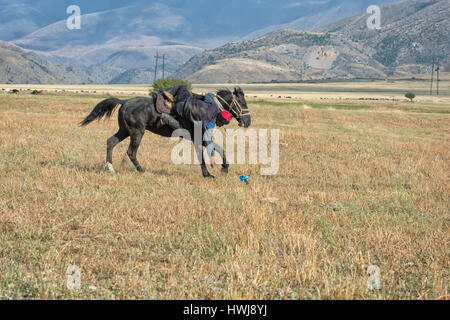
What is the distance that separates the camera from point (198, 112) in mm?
9609

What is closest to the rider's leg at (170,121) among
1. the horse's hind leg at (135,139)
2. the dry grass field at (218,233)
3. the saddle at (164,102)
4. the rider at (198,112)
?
the rider at (198,112)

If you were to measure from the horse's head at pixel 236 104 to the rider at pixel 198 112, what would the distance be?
0.24m

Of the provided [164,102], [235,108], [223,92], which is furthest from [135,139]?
[235,108]

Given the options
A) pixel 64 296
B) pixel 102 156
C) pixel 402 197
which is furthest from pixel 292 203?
pixel 102 156

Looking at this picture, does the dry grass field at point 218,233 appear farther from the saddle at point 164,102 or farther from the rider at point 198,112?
the saddle at point 164,102

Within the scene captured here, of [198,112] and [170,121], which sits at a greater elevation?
[198,112]

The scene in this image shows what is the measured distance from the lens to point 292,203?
7.36m

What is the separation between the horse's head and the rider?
9.4 inches

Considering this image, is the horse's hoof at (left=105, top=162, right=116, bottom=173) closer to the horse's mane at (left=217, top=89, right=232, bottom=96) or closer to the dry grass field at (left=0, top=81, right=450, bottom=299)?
the dry grass field at (left=0, top=81, right=450, bottom=299)

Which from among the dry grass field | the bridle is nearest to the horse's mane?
the bridle

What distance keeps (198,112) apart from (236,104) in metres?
0.99

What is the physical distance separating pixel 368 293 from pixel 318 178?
6.58 meters

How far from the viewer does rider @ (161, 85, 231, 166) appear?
9609 mm

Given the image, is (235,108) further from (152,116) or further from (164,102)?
(152,116)
